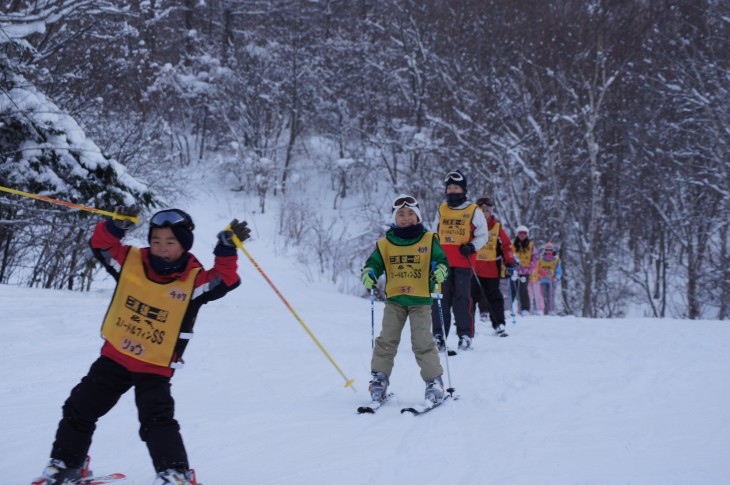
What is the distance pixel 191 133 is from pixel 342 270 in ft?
59.1

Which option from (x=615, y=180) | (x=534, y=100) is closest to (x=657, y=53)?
(x=534, y=100)

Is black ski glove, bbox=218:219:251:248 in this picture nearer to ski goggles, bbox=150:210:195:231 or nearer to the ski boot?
ski goggles, bbox=150:210:195:231

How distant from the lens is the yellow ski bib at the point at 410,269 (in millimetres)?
4977

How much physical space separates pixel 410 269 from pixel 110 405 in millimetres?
2599

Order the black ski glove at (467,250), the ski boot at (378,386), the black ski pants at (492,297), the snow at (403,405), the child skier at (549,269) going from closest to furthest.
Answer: the snow at (403,405) → the ski boot at (378,386) → the black ski glove at (467,250) → the black ski pants at (492,297) → the child skier at (549,269)

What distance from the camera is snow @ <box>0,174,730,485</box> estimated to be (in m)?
3.32

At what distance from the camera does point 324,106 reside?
3162 centimetres

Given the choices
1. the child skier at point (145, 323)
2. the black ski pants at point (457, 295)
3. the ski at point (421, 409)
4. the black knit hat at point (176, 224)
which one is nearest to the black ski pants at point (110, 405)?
→ the child skier at point (145, 323)

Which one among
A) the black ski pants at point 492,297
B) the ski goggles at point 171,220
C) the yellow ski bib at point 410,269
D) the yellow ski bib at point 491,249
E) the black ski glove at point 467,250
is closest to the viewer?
the ski goggles at point 171,220

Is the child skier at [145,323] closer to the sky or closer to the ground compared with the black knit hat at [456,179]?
closer to the ground

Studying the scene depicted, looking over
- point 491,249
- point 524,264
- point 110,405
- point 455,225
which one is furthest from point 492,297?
point 110,405

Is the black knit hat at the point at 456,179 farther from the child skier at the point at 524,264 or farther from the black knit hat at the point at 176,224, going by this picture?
the child skier at the point at 524,264

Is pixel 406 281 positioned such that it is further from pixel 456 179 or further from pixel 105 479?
pixel 105 479

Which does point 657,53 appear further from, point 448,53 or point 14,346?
point 14,346
